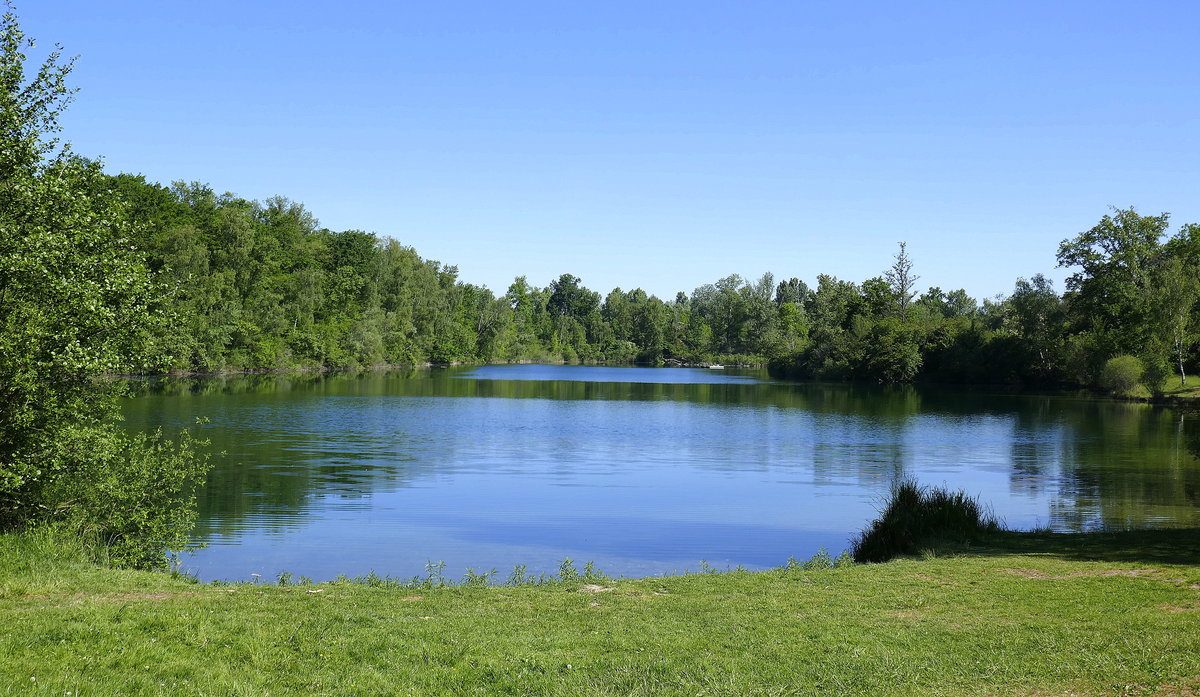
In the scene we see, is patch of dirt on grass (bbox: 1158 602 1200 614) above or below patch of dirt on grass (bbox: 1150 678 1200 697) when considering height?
below

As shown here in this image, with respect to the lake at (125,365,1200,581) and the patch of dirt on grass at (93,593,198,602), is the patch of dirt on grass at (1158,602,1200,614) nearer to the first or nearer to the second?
the lake at (125,365,1200,581)

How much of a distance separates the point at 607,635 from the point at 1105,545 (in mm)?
11374

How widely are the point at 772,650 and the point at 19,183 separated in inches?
516

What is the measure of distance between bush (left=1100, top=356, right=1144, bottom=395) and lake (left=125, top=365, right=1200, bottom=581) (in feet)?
29.5

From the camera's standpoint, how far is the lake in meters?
19.8

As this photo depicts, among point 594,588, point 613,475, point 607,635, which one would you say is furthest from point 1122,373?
point 607,635

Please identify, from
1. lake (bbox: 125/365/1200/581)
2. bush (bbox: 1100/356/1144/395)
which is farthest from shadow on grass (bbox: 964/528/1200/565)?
bush (bbox: 1100/356/1144/395)

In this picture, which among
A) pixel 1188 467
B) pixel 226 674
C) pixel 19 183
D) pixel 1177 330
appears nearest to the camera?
pixel 226 674

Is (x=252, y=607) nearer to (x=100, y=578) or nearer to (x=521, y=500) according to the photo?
(x=100, y=578)

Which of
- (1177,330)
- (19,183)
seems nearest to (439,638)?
(19,183)

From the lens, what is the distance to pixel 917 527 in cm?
1827

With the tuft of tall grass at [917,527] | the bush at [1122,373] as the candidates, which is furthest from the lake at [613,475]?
the bush at [1122,373]

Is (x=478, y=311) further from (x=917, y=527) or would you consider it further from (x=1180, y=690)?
(x=1180, y=690)

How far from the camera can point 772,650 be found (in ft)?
30.2
